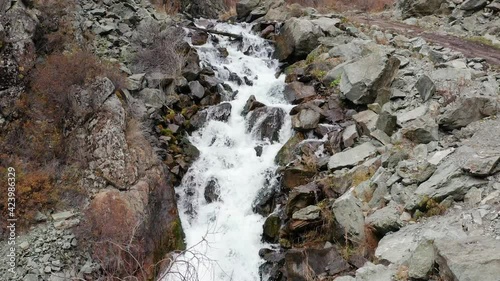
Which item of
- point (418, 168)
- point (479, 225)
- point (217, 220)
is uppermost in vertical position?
point (479, 225)

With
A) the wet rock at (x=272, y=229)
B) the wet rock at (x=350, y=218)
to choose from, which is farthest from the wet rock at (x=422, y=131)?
the wet rock at (x=272, y=229)

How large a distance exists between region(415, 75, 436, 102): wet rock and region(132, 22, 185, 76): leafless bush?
8.11 meters

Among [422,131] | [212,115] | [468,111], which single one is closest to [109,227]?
[212,115]

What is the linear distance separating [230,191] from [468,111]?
6381 mm

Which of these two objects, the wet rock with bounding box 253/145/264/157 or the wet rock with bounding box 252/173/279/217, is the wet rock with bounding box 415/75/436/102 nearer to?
the wet rock with bounding box 252/173/279/217

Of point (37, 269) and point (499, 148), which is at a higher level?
point (499, 148)

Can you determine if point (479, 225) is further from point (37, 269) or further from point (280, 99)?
point (280, 99)

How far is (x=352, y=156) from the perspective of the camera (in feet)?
33.8

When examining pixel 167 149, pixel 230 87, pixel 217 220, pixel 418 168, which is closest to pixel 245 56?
pixel 230 87

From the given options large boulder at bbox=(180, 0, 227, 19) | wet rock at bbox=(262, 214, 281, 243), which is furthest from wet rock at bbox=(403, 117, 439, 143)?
large boulder at bbox=(180, 0, 227, 19)

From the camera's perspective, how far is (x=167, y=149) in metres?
12.0

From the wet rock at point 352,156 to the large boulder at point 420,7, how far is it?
40.6 ft

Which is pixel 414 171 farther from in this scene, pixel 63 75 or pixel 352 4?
pixel 352 4

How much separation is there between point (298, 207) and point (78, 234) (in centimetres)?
500
